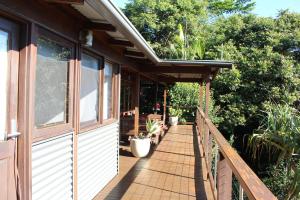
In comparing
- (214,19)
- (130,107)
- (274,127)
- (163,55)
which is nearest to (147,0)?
(163,55)

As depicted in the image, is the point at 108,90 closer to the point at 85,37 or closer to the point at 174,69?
the point at 85,37

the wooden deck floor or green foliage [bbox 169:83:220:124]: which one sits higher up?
green foliage [bbox 169:83:220:124]

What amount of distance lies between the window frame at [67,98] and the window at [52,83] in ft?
0.05

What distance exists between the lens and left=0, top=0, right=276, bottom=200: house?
271 centimetres

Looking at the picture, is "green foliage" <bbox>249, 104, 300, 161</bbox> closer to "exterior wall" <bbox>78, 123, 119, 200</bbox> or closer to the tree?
"exterior wall" <bbox>78, 123, 119, 200</bbox>

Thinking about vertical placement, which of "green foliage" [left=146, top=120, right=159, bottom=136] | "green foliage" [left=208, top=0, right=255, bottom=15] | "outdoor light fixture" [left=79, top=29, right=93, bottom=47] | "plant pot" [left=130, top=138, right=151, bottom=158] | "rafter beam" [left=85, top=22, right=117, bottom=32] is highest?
"green foliage" [left=208, top=0, right=255, bottom=15]

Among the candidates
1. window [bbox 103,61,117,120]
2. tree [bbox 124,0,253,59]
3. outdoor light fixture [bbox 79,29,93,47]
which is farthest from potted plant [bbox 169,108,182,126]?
outdoor light fixture [bbox 79,29,93,47]

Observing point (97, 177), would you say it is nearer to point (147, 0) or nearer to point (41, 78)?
point (41, 78)

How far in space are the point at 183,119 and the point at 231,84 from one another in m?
3.27

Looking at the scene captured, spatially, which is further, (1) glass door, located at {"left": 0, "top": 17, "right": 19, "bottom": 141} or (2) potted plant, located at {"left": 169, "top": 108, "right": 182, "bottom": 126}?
(2) potted plant, located at {"left": 169, "top": 108, "right": 182, "bottom": 126}

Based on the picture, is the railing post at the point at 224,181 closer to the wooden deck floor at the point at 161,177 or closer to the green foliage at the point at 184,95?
the wooden deck floor at the point at 161,177

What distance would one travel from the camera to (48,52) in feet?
11.0

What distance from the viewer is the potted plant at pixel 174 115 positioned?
1589 cm

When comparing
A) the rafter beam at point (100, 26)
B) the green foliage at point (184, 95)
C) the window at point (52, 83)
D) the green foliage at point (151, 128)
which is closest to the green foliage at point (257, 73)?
the green foliage at point (184, 95)
